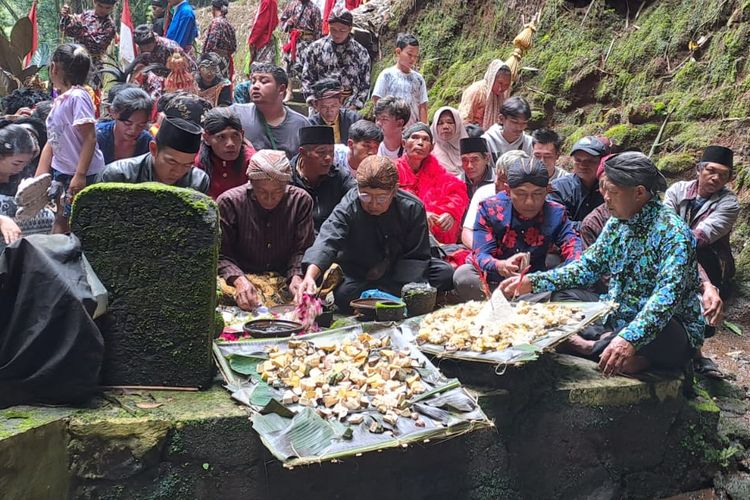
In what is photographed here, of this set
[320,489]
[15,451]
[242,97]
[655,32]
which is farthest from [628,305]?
[242,97]

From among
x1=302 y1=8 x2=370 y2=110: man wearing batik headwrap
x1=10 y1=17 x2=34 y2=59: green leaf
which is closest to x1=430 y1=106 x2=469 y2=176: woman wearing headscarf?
x1=302 y1=8 x2=370 y2=110: man wearing batik headwrap

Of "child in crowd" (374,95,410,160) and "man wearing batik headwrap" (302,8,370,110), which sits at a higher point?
"man wearing batik headwrap" (302,8,370,110)

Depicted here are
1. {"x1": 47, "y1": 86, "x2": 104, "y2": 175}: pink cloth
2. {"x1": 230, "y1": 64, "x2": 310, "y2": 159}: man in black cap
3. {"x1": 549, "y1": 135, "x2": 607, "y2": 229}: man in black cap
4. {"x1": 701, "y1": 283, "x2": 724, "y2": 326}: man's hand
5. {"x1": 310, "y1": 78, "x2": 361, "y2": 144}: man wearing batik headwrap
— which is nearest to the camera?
{"x1": 701, "y1": 283, "x2": 724, "y2": 326}: man's hand

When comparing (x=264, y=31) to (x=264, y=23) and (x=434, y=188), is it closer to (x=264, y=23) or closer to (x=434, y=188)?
(x=264, y=23)

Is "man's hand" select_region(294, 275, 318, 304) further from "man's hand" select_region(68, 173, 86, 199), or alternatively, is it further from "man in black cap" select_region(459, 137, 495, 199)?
"man in black cap" select_region(459, 137, 495, 199)

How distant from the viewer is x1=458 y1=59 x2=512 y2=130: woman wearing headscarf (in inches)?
320

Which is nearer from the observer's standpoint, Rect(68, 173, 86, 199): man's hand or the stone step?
the stone step

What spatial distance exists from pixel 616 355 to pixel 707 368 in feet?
4.95

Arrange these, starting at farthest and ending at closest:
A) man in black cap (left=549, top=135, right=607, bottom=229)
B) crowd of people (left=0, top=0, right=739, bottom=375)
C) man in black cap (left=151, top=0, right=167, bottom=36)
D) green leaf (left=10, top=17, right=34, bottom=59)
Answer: man in black cap (left=151, top=0, right=167, bottom=36), green leaf (left=10, top=17, right=34, bottom=59), man in black cap (left=549, top=135, right=607, bottom=229), crowd of people (left=0, top=0, right=739, bottom=375)

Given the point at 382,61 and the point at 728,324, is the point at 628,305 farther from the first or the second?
the point at 382,61

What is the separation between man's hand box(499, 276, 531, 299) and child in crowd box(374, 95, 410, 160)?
109 inches

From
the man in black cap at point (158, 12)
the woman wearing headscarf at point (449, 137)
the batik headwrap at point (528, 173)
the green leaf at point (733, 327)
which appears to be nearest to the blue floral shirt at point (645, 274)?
the batik headwrap at point (528, 173)

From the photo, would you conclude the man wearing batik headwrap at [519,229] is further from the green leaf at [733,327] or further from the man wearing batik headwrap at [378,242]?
the green leaf at [733,327]

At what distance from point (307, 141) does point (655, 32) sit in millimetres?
4975
